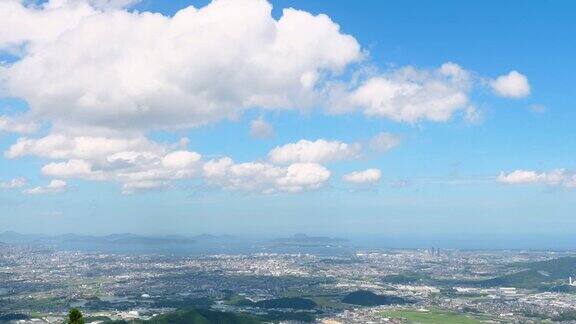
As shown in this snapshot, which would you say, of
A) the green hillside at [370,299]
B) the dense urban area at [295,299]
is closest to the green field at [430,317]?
the dense urban area at [295,299]

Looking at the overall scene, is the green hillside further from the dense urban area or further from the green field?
the green field

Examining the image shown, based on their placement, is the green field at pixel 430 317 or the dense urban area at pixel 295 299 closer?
the green field at pixel 430 317

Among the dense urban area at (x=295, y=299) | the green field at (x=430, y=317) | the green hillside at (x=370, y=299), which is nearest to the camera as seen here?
the green field at (x=430, y=317)

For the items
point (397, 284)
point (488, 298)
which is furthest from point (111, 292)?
point (488, 298)

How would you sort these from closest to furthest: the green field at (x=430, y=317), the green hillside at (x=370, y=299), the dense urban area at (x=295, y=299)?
the green field at (x=430, y=317), the dense urban area at (x=295, y=299), the green hillside at (x=370, y=299)

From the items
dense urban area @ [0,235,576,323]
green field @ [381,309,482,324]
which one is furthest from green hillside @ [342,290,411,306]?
green field @ [381,309,482,324]

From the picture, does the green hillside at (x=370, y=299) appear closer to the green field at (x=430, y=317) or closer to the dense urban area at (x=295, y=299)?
the dense urban area at (x=295, y=299)

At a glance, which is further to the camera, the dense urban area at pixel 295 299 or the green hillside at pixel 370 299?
the green hillside at pixel 370 299

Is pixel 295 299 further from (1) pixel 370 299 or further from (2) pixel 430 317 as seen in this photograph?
(2) pixel 430 317

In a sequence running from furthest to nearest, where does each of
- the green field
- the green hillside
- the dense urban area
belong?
the green hillside
the dense urban area
the green field

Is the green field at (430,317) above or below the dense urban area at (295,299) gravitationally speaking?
below
